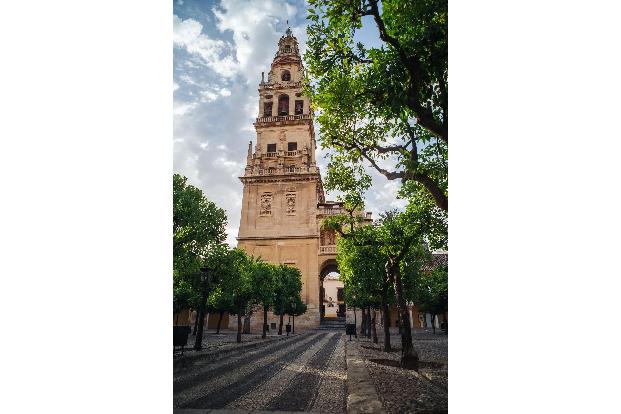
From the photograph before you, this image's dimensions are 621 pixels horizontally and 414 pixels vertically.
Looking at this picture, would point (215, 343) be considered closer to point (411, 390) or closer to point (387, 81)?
point (411, 390)

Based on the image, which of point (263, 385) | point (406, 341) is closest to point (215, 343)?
point (406, 341)

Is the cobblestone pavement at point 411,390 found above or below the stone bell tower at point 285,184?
below

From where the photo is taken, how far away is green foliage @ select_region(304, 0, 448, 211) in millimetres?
5215

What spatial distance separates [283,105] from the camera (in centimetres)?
4366

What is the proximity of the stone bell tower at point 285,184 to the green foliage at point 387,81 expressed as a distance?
32.0 meters

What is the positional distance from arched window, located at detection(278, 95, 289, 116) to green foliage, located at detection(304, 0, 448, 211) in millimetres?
36500

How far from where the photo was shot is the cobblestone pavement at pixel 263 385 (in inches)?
226

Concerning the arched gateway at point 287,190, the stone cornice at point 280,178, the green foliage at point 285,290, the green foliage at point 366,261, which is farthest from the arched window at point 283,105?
the green foliage at point 366,261

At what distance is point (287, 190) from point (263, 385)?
111 ft

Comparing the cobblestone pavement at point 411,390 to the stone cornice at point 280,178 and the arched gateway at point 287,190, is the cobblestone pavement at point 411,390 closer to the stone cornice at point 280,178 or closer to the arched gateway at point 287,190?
the arched gateway at point 287,190

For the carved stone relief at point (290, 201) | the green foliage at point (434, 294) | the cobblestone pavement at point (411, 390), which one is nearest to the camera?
the cobblestone pavement at point (411, 390)
